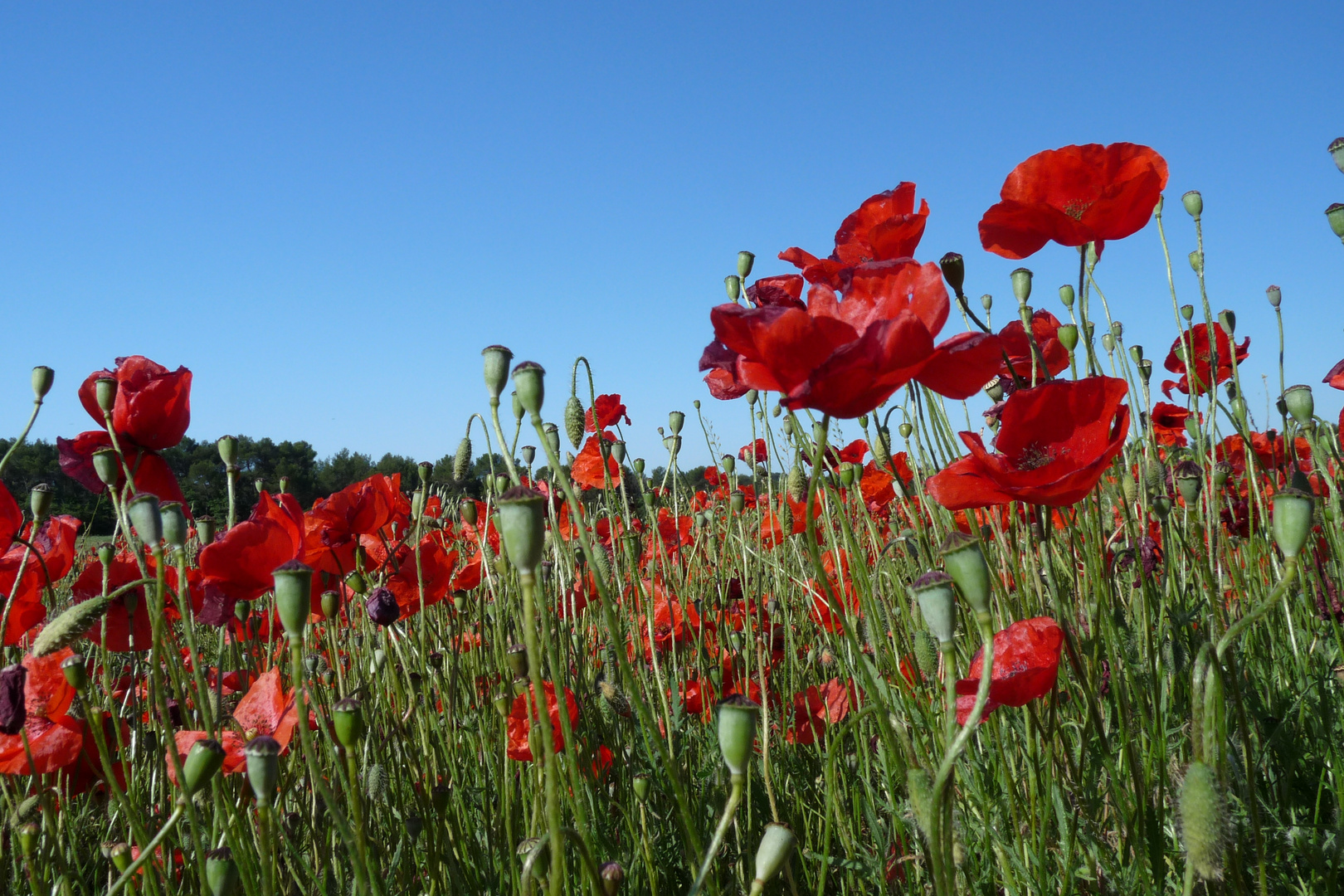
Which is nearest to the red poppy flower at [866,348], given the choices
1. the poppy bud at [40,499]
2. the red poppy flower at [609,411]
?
the poppy bud at [40,499]

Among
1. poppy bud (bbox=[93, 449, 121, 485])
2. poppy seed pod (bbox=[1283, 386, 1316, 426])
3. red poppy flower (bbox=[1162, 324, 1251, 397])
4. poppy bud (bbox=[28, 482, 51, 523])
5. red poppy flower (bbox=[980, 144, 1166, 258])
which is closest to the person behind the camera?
red poppy flower (bbox=[980, 144, 1166, 258])

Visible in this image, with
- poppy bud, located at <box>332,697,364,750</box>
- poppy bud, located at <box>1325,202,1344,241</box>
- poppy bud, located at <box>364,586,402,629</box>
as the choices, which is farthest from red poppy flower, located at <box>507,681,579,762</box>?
poppy bud, located at <box>1325,202,1344,241</box>

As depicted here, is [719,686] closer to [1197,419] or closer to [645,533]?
[1197,419]

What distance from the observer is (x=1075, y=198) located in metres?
1.14

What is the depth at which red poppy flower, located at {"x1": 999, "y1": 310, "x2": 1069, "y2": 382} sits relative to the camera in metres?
1.15

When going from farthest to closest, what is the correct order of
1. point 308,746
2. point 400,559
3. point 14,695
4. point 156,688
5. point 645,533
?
point 645,533
point 400,559
point 14,695
point 156,688
point 308,746

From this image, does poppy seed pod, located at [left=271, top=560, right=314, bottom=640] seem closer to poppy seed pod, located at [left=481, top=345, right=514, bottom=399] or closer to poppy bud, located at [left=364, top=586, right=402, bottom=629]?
poppy seed pod, located at [left=481, top=345, right=514, bottom=399]

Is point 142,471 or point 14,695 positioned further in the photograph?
point 142,471

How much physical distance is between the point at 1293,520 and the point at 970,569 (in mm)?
269

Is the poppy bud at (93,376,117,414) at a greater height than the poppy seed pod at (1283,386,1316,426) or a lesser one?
greater

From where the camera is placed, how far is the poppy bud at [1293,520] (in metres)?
0.69

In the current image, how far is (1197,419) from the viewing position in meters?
1.58

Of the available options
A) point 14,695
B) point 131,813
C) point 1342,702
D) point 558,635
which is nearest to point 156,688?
point 131,813

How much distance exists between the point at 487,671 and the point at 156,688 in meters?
1.20
